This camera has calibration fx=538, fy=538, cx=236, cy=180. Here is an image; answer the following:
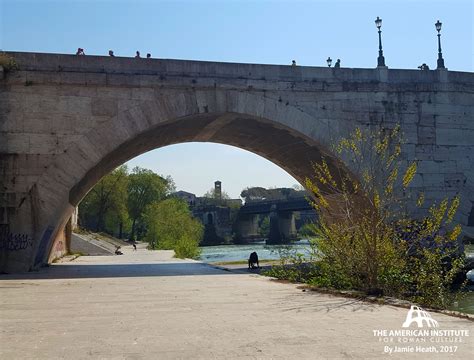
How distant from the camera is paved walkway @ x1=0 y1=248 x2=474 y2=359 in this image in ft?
18.5

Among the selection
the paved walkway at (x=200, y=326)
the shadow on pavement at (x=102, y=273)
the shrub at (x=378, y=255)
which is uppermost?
the shrub at (x=378, y=255)

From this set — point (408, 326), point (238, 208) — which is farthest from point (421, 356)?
point (238, 208)

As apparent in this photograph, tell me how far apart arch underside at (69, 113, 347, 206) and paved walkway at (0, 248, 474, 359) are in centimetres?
879

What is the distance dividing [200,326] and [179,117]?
11.8 metres

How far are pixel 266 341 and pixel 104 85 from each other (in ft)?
43.0

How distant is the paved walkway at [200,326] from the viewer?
564 centimetres

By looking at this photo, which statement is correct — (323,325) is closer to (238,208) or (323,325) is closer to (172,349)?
(172,349)

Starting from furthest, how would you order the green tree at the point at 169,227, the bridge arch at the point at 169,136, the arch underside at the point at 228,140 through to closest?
the green tree at the point at 169,227 < the arch underside at the point at 228,140 < the bridge arch at the point at 169,136

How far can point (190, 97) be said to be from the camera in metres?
18.2

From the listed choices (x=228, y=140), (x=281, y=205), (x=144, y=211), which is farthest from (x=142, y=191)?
(x=228, y=140)

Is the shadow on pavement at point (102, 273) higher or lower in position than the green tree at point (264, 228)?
lower

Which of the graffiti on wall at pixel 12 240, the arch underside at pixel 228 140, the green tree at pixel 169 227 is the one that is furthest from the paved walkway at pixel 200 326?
the green tree at pixel 169 227

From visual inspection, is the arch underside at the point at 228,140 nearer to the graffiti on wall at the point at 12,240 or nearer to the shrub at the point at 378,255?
the graffiti on wall at the point at 12,240

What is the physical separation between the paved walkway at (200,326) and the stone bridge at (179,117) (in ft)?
18.4
